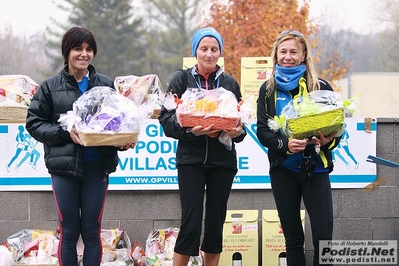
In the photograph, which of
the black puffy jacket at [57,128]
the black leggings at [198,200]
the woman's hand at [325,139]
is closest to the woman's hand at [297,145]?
the woman's hand at [325,139]

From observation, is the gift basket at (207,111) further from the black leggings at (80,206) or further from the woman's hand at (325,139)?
the black leggings at (80,206)

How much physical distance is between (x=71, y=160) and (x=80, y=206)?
334mm

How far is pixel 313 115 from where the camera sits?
11.7 ft

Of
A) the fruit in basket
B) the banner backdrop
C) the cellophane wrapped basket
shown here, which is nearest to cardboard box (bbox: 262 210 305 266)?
the banner backdrop

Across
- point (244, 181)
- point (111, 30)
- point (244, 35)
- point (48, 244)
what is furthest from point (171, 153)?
point (111, 30)

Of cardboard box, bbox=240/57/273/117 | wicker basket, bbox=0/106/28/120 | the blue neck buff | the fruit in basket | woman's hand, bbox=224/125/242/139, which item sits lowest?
woman's hand, bbox=224/125/242/139

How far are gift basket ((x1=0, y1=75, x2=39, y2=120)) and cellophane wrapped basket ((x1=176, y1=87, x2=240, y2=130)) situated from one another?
2125 millimetres

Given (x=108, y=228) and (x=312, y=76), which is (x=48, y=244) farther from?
(x=312, y=76)

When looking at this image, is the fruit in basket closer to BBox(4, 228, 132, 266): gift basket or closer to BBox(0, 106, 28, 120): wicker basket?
BBox(4, 228, 132, 266): gift basket

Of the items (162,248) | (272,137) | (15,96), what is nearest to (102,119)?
(272,137)

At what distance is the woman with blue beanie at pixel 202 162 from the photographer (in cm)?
378

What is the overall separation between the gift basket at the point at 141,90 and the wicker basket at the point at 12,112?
0.85 m

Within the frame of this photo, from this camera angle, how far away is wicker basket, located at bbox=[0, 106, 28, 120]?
5219mm

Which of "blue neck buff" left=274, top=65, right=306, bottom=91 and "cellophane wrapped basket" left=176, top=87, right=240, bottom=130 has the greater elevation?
"blue neck buff" left=274, top=65, right=306, bottom=91
